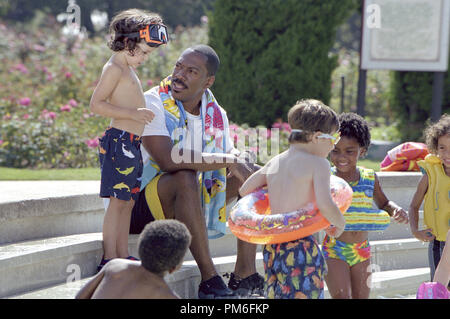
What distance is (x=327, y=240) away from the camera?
3758 millimetres

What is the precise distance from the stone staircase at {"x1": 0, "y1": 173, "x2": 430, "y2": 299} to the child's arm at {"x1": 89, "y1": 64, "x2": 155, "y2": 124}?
823 millimetres

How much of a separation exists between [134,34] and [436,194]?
2094mm

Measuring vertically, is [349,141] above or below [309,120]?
below

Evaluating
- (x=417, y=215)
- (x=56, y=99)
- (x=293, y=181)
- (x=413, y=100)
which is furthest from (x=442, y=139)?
(x=56, y=99)

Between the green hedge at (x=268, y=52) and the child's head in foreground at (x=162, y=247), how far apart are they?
6246mm

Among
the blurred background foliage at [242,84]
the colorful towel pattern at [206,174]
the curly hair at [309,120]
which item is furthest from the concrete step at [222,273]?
the blurred background foliage at [242,84]

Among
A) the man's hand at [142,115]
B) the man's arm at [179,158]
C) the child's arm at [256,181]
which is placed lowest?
the child's arm at [256,181]

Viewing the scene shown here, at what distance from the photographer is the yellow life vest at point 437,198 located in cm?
400

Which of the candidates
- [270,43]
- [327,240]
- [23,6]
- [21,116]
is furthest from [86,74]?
[23,6]

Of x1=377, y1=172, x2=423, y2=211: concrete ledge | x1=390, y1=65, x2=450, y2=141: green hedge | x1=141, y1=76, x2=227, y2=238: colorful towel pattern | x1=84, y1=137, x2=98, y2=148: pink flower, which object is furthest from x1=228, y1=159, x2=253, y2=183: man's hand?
x1=390, y1=65, x2=450, y2=141: green hedge

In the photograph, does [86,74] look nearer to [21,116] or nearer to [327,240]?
[21,116]

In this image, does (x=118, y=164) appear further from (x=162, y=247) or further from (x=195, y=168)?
(x=162, y=247)

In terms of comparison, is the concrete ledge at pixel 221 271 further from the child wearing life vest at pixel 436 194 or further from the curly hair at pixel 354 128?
the curly hair at pixel 354 128

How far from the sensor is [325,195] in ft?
10.0
